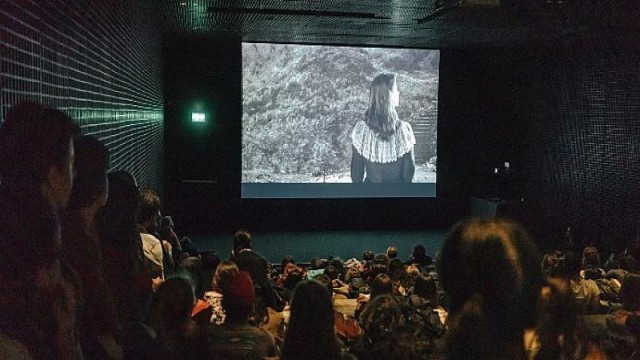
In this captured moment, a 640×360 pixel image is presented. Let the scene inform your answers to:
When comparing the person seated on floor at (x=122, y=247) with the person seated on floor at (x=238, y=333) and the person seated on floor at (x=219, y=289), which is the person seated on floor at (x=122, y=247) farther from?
the person seated on floor at (x=219, y=289)

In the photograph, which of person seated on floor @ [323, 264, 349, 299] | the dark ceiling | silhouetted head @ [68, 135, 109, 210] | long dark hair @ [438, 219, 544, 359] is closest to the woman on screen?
the dark ceiling

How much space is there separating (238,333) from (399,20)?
8.27 meters

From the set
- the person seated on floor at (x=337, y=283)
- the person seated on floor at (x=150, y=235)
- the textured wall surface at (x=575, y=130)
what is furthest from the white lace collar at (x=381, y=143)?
the person seated on floor at (x=150, y=235)

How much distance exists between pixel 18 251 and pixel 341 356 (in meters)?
1.37

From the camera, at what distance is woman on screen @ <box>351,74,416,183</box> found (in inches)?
544

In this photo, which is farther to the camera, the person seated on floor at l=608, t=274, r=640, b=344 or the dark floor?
the dark floor

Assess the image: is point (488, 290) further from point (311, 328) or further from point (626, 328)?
point (626, 328)

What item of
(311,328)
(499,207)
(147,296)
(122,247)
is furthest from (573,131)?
(122,247)

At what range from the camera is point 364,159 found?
13.9m

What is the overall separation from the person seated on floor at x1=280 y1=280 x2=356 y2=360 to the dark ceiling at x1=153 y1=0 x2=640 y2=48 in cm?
575

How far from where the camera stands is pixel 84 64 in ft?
11.8

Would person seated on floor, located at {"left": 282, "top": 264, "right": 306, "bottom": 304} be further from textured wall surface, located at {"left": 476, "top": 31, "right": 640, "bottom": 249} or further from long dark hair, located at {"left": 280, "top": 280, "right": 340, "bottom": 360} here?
textured wall surface, located at {"left": 476, "top": 31, "right": 640, "bottom": 249}

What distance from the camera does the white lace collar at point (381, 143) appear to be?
45.3 feet

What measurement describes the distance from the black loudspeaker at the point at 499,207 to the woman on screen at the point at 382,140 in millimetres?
1728
